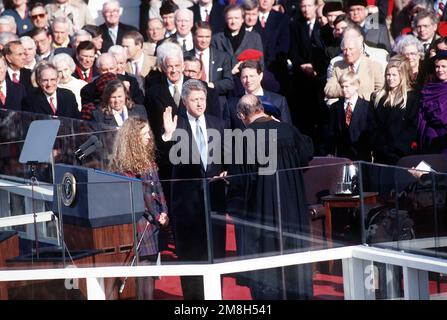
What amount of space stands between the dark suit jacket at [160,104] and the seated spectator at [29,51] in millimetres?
2245

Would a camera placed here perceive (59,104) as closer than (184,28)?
Yes

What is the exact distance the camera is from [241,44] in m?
14.4

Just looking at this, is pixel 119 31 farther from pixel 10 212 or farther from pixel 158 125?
pixel 10 212

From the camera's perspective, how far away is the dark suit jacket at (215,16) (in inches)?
612

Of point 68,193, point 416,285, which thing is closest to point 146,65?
point 68,193

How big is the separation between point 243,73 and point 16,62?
10.6 feet

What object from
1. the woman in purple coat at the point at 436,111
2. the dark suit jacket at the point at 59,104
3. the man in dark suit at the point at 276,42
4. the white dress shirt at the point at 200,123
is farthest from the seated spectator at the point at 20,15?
the woman in purple coat at the point at 436,111

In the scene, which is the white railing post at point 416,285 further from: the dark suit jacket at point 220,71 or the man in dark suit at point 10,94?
the man in dark suit at point 10,94

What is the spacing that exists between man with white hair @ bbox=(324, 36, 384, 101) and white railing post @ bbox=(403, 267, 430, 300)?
12.3 feet

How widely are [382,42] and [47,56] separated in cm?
383

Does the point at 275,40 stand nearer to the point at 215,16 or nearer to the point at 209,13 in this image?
the point at 215,16

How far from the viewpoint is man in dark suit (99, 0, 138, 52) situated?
15.7 m
